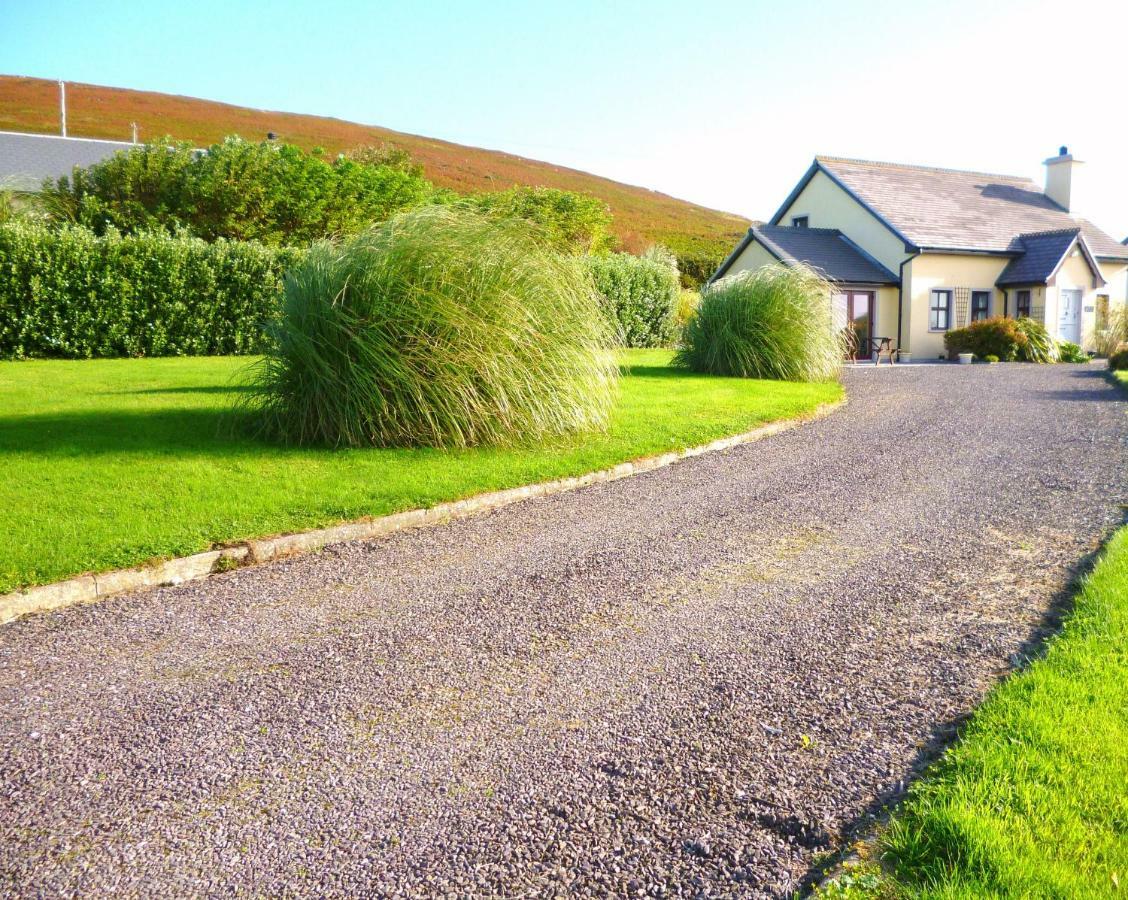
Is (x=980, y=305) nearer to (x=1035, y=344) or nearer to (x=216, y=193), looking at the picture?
(x=1035, y=344)

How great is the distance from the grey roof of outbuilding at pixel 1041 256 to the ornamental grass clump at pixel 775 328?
1472cm

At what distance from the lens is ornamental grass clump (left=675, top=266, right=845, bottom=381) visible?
54.1ft

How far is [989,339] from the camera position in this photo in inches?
1019

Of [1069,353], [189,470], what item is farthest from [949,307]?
[189,470]

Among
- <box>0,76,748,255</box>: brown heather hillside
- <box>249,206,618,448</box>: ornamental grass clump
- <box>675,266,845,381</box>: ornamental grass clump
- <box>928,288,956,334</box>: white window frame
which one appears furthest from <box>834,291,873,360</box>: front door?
<box>0,76,748,255</box>: brown heather hillside

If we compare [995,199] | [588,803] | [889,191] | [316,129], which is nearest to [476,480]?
[588,803]

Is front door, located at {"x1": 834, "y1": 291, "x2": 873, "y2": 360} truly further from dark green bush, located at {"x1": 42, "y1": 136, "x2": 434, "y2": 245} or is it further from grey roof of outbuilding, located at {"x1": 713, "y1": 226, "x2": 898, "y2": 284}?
dark green bush, located at {"x1": 42, "y1": 136, "x2": 434, "y2": 245}

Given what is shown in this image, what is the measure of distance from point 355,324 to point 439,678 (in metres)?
5.28

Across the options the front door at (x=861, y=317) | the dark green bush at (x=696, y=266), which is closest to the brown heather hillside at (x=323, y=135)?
the dark green bush at (x=696, y=266)

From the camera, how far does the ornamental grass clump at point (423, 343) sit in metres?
8.41

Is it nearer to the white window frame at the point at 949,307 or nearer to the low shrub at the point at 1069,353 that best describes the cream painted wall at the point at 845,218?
the white window frame at the point at 949,307

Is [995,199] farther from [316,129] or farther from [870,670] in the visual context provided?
[316,129]

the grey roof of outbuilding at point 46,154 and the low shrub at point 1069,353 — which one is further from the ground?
the grey roof of outbuilding at point 46,154

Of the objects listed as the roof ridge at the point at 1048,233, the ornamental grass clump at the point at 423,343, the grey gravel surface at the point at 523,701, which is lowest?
the grey gravel surface at the point at 523,701
